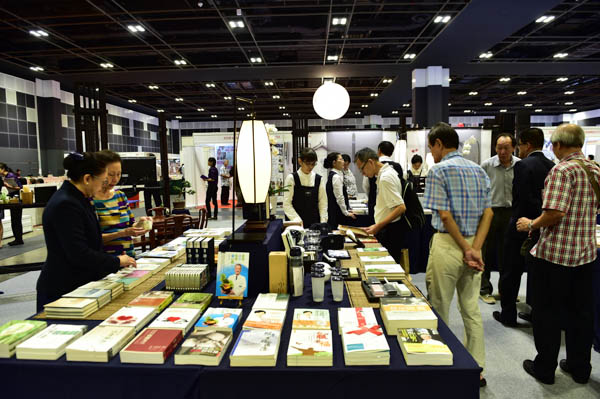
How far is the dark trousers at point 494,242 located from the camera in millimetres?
3594

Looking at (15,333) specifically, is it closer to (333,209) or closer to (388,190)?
(388,190)

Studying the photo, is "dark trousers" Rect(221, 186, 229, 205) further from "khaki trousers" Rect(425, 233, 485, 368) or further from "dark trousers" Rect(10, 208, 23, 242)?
"khaki trousers" Rect(425, 233, 485, 368)

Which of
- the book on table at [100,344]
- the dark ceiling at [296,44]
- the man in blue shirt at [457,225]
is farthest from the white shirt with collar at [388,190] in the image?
the dark ceiling at [296,44]

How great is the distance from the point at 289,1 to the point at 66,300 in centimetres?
548

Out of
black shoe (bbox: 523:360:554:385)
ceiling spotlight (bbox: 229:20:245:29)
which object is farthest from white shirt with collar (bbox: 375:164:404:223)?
ceiling spotlight (bbox: 229:20:245:29)

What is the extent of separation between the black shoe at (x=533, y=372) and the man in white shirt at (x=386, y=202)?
1179 mm

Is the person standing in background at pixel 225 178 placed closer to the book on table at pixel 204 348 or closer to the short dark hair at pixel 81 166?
the short dark hair at pixel 81 166

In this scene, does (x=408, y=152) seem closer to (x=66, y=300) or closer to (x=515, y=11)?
(x=515, y=11)

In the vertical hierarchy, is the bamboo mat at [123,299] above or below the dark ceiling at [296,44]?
below

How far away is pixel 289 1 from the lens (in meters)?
5.71

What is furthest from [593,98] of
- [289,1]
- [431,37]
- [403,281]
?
[403,281]

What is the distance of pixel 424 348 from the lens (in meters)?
1.23

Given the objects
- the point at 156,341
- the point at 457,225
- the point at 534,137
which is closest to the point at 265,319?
the point at 156,341

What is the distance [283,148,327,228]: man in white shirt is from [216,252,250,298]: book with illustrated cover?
2.07 meters
